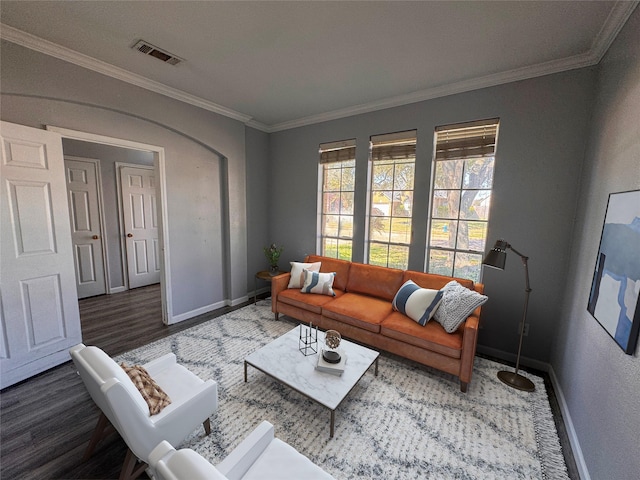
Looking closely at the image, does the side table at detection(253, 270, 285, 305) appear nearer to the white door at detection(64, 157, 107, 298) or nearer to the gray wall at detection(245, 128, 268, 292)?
the gray wall at detection(245, 128, 268, 292)

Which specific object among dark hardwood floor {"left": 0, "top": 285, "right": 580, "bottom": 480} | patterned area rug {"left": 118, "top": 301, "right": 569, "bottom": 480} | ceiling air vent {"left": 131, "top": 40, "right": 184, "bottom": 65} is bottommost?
dark hardwood floor {"left": 0, "top": 285, "right": 580, "bottom": 480}

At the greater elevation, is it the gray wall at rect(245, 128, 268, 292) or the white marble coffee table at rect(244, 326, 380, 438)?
the gray wall at rect(245, 128, 268, 292)

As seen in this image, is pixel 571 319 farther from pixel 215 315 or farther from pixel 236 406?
Result: pixel 215 315

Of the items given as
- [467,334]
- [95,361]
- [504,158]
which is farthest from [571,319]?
[95,361]

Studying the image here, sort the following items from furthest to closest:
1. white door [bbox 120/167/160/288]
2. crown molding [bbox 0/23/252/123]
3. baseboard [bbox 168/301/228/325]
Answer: white door [bbox 120/167/160/288] < baseboard [bbox 168/301/228/325] < crown molding [bbox 0/23/252/123]

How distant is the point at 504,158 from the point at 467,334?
1.82 metres

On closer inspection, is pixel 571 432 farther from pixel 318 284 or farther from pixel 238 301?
pixel 238 301

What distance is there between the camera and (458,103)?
9.14 feet

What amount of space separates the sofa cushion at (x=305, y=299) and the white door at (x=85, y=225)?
3382 millimetres

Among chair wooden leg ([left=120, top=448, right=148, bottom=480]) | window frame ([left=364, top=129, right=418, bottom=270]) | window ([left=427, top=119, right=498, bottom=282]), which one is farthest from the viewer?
window frame ([left=364, top=129, right=418, bottom=270])

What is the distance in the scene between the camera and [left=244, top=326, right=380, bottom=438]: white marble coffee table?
1.74 metres

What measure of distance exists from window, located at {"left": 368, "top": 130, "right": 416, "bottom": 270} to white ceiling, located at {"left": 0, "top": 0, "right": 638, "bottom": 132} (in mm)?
597

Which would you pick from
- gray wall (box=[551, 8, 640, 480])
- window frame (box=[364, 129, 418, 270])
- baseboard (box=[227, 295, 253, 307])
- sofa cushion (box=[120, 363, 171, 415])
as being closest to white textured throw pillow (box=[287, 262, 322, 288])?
window frame (box=[364, 129, 418, 270])

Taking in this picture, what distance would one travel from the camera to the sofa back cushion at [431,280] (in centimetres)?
267
